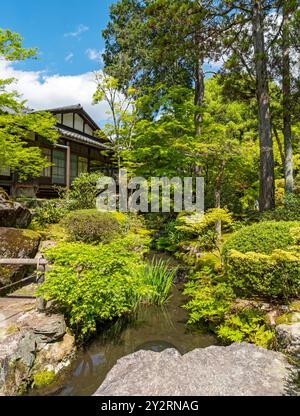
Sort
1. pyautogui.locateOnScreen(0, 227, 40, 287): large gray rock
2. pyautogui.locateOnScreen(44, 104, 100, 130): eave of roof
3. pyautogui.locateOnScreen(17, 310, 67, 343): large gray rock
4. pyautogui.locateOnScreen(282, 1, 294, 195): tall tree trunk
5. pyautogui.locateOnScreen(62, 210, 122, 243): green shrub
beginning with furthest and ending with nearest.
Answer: pyautogui.locateOnScreen(44, 104, 100, 130): eave of roof → pyautogui.locateOnScreen(282, 1, 294, 195): tall tree trunk → pyautogui.locateOnScreen(62, 210, 122, 243): green shrub → pyautogui.locateOnScreen(0, 227, 40, 287): large gray rock → pyautogui.locateOnScreen(17, 310, 67, 343): large gray rock

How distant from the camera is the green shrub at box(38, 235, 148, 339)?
14.3 feet

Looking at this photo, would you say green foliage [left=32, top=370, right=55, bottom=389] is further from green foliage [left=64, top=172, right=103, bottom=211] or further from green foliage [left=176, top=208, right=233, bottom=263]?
green foliage [left=64, top=172, right=103, bottom=211]

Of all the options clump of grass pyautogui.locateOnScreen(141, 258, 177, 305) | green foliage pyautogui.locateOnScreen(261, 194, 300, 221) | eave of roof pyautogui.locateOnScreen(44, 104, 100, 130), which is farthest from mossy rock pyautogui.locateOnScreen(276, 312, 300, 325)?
eave of roof pyautogui.locateOnScreen(44, 104, 100, 130)

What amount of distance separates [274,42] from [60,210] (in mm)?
11045

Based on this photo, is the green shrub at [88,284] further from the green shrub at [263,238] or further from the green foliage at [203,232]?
the green foliage at [203,232]

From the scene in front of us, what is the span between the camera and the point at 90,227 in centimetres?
881

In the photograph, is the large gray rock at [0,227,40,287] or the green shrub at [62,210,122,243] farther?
the green shrub at [62,210,122,243]

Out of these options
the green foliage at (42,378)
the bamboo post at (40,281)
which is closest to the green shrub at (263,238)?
the bamboo post at (40,281)

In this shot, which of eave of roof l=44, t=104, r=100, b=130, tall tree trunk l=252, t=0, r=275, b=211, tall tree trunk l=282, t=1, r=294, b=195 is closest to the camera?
tall tree trunk l=252, t=0, r=275, b=211

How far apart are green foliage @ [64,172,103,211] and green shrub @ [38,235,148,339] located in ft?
24.0

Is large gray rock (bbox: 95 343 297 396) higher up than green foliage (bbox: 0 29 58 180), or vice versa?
green foliage (bbox: 0 29 58 180)

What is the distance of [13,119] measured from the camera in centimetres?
880

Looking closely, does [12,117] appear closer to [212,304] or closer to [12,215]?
[12,215]
